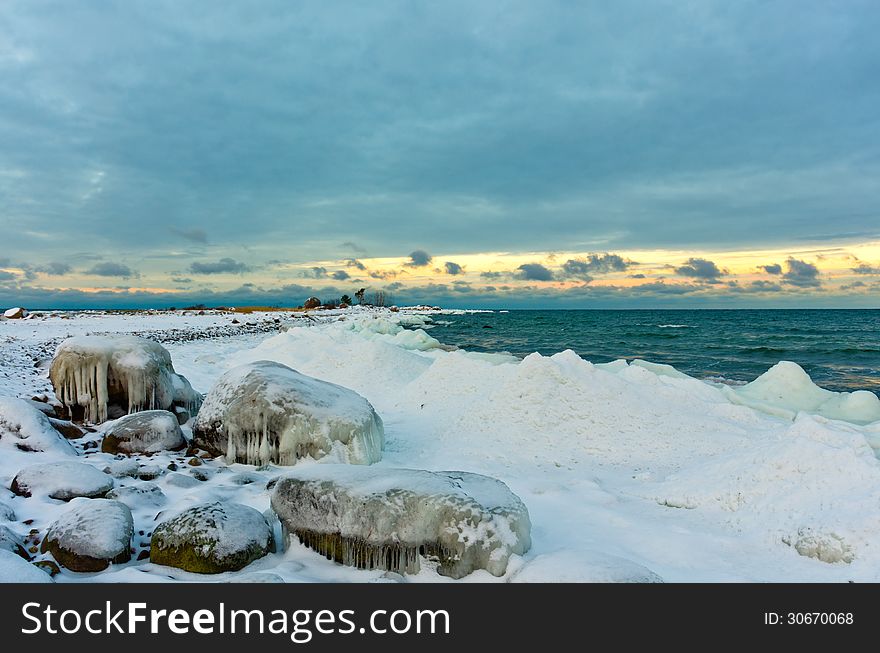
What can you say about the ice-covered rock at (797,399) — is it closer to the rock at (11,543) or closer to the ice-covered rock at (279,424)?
the ice-covered rock at (279,424)

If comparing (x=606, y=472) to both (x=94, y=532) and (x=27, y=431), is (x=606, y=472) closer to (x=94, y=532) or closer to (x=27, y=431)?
(x=94, y=532)

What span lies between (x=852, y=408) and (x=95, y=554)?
41.2 feet

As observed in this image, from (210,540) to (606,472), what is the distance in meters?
4.90

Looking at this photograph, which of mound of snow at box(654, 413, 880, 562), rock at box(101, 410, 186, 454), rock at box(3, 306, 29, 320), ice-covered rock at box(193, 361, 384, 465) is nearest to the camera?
mound of snow at box(654, 413, 880, 562)

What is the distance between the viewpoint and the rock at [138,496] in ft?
16.1

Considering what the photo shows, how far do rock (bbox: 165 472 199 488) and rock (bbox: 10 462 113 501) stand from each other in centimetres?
56

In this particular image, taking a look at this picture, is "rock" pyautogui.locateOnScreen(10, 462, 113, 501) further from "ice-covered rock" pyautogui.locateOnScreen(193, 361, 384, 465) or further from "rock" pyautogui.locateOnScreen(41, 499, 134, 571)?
"ice-covered rock" pyautogui.locateOnScreen(193, 361, 384, 465)

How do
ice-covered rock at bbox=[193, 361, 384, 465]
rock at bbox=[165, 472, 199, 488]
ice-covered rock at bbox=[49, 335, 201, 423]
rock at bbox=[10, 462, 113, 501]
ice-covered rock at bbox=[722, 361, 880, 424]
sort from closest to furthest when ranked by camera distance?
rock at bbox=[10, 462, 113, 501] < rock at bbox=[165, 472, 199, 488] < ice-covered rock at bbox=[193, 361, 384, 465] < ice-covered rock at bbox=[49, 335, 201, 423] < ice-covered rock at bbox=[722, 361, 880, 424]

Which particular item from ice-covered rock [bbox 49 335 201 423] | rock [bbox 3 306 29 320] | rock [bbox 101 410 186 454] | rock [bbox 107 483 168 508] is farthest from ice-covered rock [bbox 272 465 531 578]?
rock [bbox 3 306 29 320]

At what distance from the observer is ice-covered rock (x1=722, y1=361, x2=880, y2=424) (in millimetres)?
10438

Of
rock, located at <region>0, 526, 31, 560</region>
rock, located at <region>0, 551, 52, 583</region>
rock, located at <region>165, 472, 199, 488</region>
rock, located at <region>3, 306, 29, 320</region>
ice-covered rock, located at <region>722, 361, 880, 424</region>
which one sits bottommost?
ice-covered rock, located at <region>722, 361, 880, 424</region>
